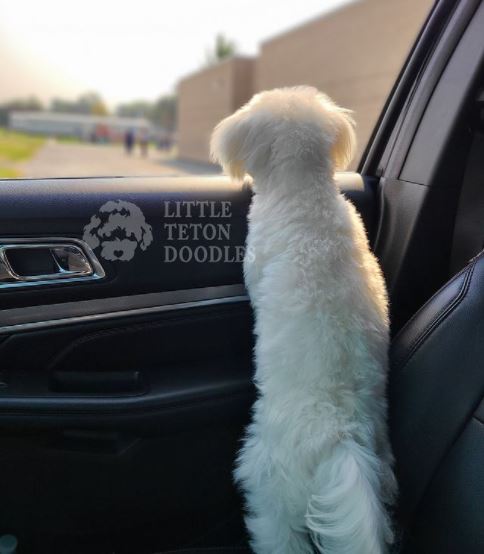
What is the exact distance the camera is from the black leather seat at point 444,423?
1367 mm

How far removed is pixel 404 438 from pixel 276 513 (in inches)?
15.8

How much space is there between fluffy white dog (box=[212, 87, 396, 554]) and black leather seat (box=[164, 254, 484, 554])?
7cm

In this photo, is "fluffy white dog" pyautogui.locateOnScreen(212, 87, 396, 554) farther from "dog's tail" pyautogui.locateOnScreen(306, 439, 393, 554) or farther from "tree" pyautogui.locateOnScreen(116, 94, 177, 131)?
"tree" pyautogui.locateOnScreen(116, 94, 177, 131)

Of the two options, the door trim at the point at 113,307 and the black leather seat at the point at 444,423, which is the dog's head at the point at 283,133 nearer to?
the door trim at the point at 113,307

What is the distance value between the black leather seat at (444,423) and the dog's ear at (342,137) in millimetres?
607

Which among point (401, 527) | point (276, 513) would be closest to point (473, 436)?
point (401, 527)

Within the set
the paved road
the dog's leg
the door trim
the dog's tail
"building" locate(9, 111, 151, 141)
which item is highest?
"building" locate(9, 111, 151, 141)

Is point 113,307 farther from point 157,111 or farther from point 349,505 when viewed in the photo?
point 157,111

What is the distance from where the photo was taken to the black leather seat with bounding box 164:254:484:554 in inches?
53.8

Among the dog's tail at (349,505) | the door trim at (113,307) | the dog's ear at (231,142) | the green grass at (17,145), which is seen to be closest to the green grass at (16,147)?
the green grass at (17,145)

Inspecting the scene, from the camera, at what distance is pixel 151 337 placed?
1990 mm

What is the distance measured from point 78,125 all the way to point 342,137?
6.39ft

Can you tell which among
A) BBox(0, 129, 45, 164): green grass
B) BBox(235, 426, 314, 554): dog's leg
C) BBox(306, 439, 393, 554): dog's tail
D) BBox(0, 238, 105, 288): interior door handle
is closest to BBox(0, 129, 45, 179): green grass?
BBox(0, 129, 45, 164): green grass

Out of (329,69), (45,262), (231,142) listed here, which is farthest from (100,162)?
(329,69)
